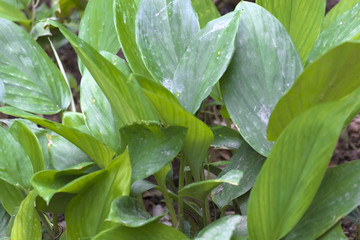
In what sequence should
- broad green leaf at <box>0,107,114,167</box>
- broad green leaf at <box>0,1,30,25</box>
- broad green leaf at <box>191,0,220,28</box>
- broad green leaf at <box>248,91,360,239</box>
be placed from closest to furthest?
broad green leaf at <box>248,91,360,239</box>
broad green leaf at <box>0,107,114,167</box>
broad green leaf at <box>191,0,220,28</box>
broad green leaf at <box>0,1,30,25</box>

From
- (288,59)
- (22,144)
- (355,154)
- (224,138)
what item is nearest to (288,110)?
(288,59)

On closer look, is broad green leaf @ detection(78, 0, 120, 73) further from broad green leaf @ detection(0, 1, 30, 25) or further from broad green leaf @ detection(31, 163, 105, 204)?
broad green leaf @ detection(0, 1, 30, 25)

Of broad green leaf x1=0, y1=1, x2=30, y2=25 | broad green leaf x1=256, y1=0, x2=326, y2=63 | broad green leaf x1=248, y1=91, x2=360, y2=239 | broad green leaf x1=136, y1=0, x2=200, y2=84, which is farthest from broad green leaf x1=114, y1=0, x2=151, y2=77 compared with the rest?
broad green leaf x1=0, y1=1, x2=30, y2=25

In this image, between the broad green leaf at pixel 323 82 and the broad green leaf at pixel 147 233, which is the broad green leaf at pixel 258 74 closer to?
the broad green leaf at pixel 323 82

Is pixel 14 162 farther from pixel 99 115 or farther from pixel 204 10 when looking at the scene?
pixel 204 10

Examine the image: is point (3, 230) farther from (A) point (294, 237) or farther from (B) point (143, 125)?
(A) point (294, 237)

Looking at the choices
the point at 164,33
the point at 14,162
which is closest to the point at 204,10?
the point at 164,33
